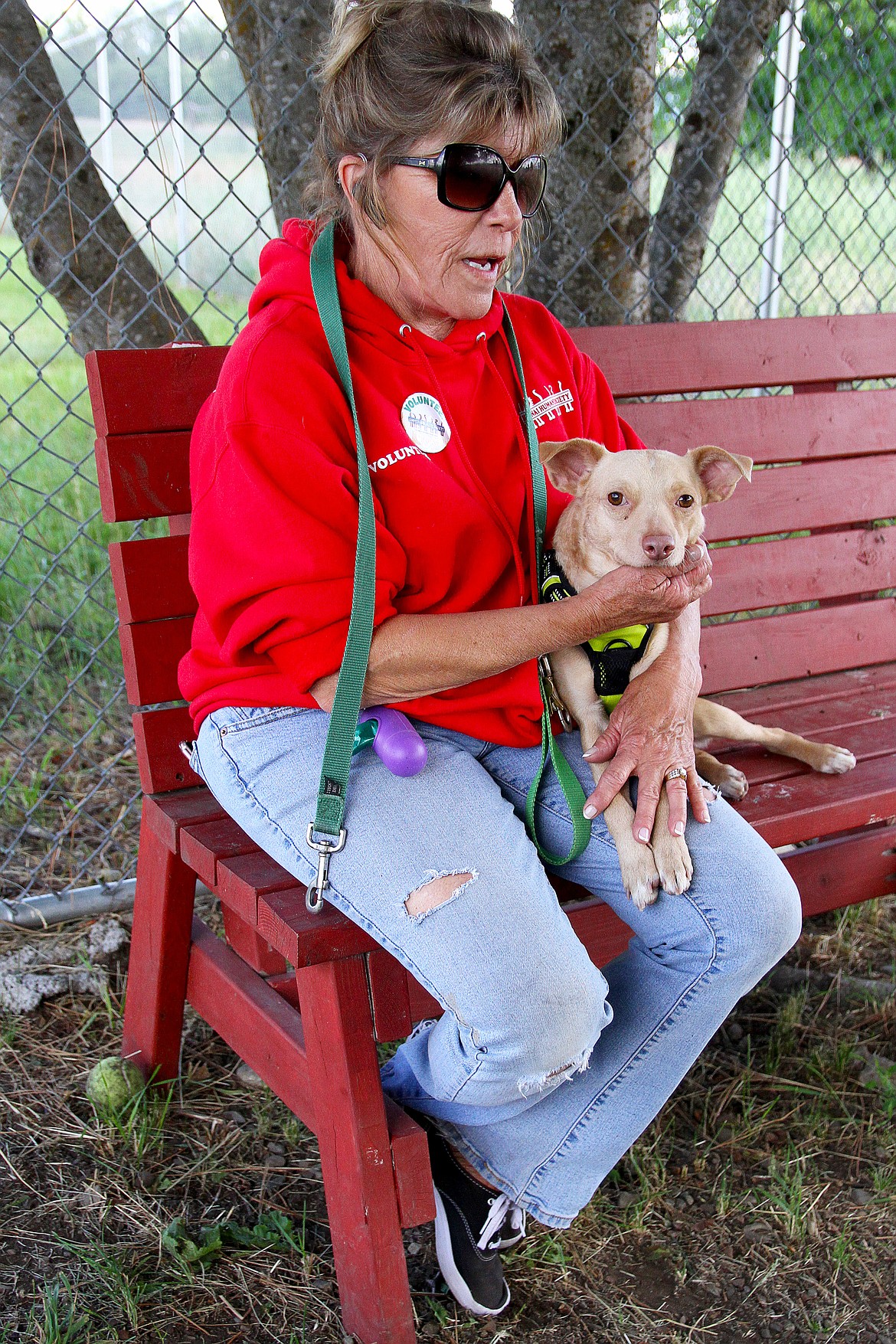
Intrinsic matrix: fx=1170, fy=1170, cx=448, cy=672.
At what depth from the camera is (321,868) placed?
1766 millimetres

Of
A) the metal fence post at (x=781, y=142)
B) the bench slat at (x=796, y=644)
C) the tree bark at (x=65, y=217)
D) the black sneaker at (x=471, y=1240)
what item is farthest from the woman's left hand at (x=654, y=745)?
the metal fence post at (x=781, y=142)

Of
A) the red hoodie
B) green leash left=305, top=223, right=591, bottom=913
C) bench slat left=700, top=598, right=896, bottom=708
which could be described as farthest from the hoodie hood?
bench slat left=700, top=598, right=896, bottom=708

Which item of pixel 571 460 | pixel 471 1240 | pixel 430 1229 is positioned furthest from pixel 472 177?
pixel 430 1229

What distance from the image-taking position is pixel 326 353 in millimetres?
1916

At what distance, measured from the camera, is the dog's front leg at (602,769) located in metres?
1.91

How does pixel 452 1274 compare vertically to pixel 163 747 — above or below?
below

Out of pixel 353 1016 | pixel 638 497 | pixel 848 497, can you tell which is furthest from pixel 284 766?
pixel 848 497

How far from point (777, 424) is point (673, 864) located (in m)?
1.54

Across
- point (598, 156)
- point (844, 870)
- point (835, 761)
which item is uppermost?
point (598, 156)

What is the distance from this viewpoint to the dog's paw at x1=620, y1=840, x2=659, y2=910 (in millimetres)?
1904

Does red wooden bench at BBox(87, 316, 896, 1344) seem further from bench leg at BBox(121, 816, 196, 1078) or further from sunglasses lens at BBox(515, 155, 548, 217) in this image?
sunglasses lens at BBox(515, 155, 548, 217)

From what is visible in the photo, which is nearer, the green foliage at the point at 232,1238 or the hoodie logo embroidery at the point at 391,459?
the hoodie logo embroidery at the point at 391,459

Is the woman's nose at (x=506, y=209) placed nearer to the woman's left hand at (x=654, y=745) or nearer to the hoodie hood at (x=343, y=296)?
the hoodie hood at (x=343, y=296)

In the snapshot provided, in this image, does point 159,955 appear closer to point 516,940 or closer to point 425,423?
point 516,940
